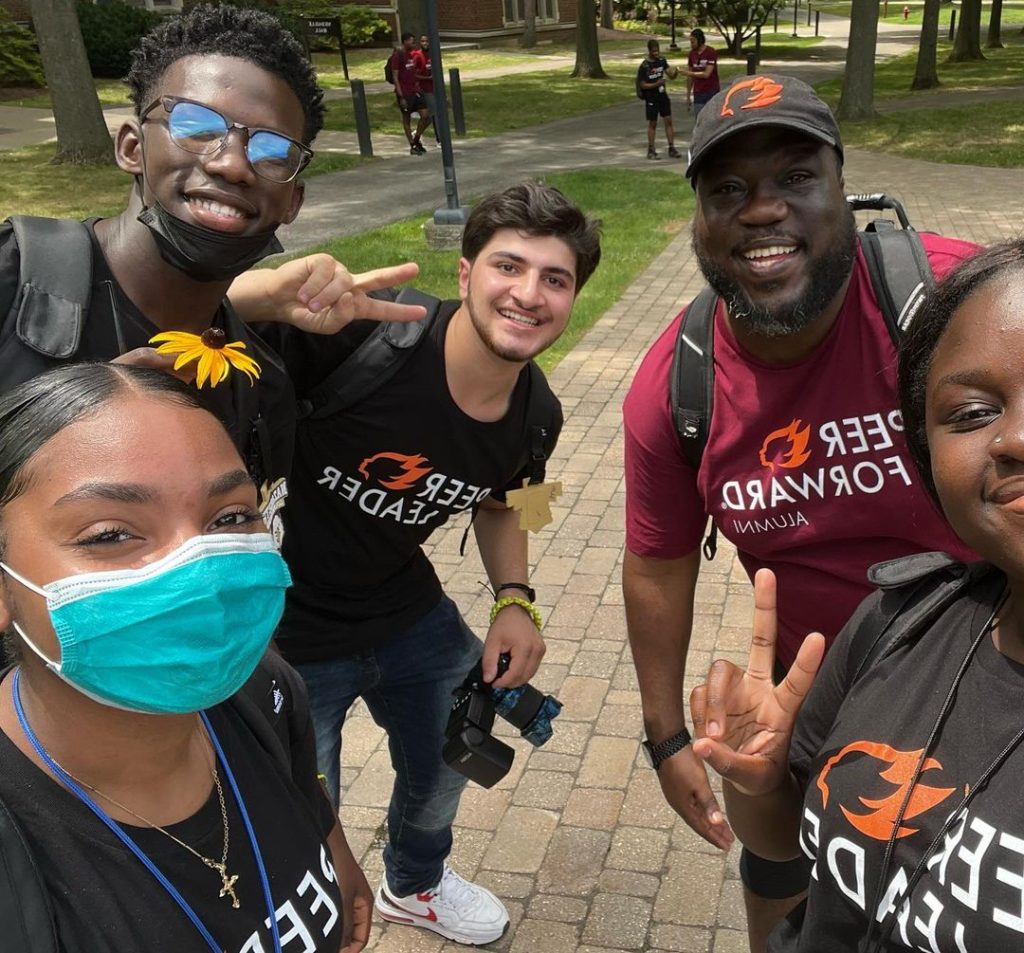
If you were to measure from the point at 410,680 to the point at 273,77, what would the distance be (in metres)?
1.67

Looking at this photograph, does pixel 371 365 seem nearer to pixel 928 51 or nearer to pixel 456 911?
pixel 456 911

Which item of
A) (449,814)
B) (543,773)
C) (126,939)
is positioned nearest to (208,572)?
(126,939)

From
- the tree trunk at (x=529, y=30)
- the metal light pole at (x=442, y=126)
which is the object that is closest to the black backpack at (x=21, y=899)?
the metal light pole at (x=442, y=126)

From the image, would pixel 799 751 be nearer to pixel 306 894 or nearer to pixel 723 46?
pixel 306 894

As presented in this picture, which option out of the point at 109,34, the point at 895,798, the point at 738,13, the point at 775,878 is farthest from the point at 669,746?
the point at 738,13

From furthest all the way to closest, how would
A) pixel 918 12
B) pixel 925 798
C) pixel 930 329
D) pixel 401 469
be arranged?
1. pixel 918 12
2. pixel 401 469
3. pixel 930 329
4. pixel 925 798

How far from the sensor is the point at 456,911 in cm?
308

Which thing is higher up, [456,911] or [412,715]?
[412,715]

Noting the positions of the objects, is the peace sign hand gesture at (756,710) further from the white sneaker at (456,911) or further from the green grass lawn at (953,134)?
the green grass lawn at (953,134)

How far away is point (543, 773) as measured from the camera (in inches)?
149

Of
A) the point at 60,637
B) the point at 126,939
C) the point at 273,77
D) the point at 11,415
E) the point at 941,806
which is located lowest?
the point at 126,939

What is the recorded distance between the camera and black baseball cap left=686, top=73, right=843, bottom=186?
2125 mm

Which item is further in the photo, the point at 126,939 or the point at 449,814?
the point at 449,814

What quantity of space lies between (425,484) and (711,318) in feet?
2.90
